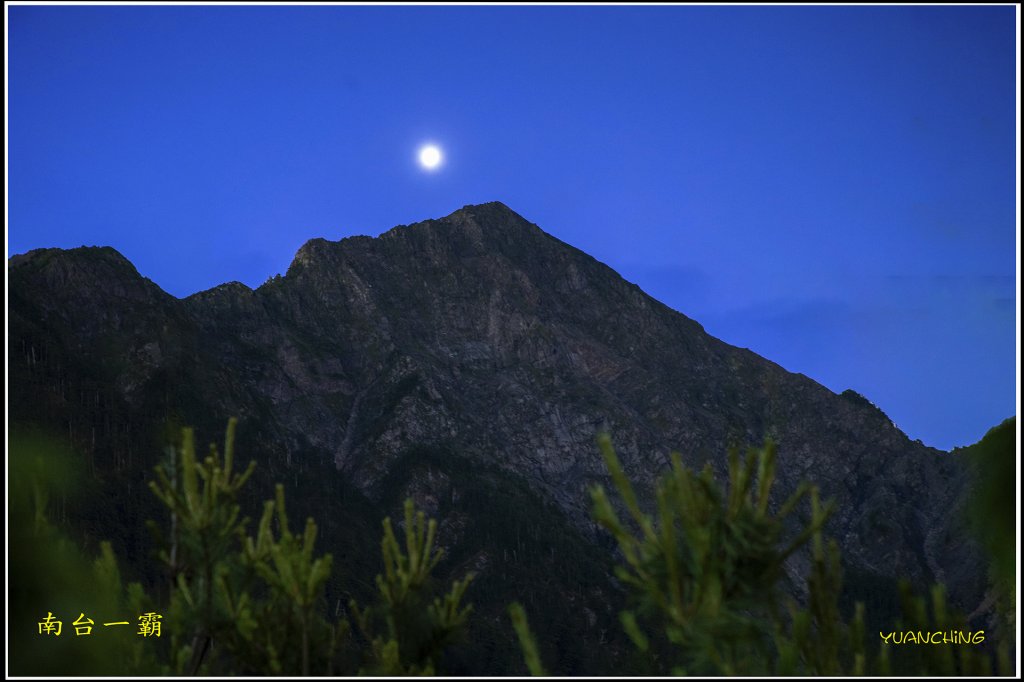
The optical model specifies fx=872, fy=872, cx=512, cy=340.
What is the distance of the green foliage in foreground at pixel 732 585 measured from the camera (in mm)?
11188

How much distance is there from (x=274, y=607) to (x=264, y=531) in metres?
1.57

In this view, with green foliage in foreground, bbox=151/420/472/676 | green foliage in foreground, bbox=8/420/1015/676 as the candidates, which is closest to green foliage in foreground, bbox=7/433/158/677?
green foliage in foreground, bbox=8/420/1015/676

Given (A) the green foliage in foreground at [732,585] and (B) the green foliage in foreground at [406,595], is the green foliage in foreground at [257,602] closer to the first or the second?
(B) the green foliage in foreground at [406,595]

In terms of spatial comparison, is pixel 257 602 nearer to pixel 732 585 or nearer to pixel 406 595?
pixel 406 595

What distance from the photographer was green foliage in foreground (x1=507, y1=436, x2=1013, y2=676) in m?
11.2

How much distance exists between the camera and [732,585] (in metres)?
11.9

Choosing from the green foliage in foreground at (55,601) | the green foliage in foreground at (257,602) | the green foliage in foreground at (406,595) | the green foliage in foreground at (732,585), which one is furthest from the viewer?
the green foliage in foreground at (257,602)

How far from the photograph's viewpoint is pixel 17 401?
19312 centimetres

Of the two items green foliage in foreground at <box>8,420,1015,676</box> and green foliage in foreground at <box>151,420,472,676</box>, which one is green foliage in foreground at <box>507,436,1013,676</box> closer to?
green foliage in foreground at <box>8,420,1015,676</box>

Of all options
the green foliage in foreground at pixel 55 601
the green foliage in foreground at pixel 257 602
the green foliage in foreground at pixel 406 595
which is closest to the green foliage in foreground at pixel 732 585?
the green foliage in foreground at pixel 406 595

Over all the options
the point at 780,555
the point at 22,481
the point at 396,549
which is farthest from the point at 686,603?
the point at 22,481

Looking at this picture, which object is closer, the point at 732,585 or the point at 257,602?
the point at 732,585

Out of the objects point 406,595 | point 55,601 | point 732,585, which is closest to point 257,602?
point 406,595

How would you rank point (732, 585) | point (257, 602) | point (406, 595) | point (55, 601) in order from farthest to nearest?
point (257, 602) → point (55, 601) → point (406, 595) → point (732, 585)
